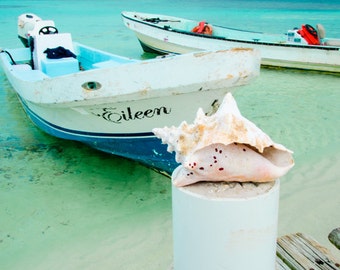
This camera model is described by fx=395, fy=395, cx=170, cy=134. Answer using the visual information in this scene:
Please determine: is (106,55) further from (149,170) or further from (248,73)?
(248,73)

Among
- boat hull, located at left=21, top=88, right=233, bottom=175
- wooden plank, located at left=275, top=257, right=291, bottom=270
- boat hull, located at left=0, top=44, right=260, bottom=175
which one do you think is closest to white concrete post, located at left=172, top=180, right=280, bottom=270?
wooden plank, located at left=275, top=257, right=291, bottom=270

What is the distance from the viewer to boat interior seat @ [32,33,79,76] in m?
5.48

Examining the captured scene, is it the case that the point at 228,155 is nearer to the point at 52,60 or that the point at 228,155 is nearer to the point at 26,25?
the point at 52,60

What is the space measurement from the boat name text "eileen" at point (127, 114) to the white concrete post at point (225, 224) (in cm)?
248

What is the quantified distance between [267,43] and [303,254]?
7946mm

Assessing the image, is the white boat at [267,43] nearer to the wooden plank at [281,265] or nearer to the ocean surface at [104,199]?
the ocean surface at [104,199]

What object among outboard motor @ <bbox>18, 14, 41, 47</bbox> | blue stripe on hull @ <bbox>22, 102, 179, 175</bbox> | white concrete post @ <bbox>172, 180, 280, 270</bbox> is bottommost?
blue stripe on hull @ <bbox>22, 102, 179, 175</bbox>

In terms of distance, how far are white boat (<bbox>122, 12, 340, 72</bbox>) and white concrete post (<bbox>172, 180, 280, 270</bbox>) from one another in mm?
7095

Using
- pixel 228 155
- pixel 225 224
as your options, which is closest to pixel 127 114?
pixel 228 155

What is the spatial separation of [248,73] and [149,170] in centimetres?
159

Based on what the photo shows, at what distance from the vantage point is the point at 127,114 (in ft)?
12.8

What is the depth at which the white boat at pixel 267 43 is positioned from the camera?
30.1 ft

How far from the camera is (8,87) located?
862cm

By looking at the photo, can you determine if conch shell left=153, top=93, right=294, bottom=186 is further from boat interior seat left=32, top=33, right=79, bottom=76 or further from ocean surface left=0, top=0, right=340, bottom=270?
Answer: boat interior seat left=32, top=33, right=79, bottom=76
